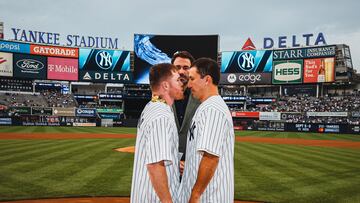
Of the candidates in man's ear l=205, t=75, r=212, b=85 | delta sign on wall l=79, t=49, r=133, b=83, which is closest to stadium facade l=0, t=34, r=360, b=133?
delta sign on wall l=79, t=49, r=133, b=83

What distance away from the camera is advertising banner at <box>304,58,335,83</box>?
49281 mm

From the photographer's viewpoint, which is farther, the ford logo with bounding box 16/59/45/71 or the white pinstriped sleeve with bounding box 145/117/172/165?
the ford logo with bounding box 16/59/45/71

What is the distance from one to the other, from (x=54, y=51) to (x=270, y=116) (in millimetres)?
36579

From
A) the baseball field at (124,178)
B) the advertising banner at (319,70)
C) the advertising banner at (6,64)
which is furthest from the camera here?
the advertising banner at (319,70)

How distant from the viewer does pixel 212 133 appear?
9.01 feet

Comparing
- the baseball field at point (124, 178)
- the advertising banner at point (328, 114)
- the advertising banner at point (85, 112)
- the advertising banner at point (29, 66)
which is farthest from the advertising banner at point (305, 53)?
the baseball field at point (124, 178)

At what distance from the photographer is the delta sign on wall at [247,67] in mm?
53188

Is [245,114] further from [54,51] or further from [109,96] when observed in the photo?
[54,51]

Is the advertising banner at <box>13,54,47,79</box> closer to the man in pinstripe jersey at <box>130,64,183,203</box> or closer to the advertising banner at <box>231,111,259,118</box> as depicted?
the advertising banner at <box>231,111,259,118</box>

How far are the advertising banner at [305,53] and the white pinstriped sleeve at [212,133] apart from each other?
52.5m

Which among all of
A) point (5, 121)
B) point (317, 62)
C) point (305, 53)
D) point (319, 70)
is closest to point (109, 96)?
point (5, 121)

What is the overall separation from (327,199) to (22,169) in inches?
358

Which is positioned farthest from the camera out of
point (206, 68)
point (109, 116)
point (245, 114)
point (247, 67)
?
point (247, 67)

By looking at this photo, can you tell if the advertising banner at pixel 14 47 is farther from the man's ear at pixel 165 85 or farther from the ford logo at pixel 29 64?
the man's ear at pixel 165 85
